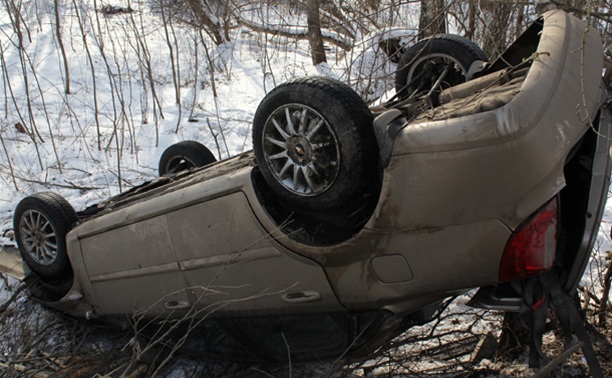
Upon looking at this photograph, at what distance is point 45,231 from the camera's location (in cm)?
404

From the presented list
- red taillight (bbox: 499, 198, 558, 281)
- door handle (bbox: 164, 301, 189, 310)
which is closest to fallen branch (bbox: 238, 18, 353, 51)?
door handle (bbox: 164, 301, 189, 310)

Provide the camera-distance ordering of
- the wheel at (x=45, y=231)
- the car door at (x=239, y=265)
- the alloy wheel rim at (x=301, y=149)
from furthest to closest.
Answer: the wheel at (x=45, y=231) < the car door at (x=239, y=265) < the alloy wheel rim at (x=301, y=149)

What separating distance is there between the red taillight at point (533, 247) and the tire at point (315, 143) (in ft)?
2.18

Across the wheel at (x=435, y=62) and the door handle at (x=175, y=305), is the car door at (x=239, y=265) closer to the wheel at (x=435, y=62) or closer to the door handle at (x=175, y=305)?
the door handle at (x=175, y=305)

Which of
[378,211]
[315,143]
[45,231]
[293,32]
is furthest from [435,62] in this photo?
[293,32]

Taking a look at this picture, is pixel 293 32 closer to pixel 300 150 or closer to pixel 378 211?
pixel 300 150

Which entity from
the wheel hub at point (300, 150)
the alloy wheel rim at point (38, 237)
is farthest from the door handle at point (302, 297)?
the alloy wheel rim at point (38, 237)

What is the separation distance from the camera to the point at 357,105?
2379 mm

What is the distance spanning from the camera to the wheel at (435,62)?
3457 millimetres

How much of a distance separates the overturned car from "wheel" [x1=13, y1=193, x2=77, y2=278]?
0.61 m

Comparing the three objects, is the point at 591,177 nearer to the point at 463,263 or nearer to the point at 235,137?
the point at 463,263

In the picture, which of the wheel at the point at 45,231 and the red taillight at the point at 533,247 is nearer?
the red taillight at the point at 533,247

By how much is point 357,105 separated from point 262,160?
57cm

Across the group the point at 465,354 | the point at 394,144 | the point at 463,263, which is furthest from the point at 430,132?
the point at 465,354
